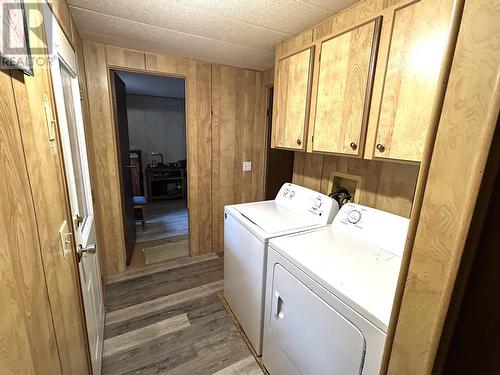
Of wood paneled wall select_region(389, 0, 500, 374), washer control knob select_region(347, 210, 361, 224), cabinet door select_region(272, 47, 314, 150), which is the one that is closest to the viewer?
wood paneled wall select_region(389, 0, 500, 374)

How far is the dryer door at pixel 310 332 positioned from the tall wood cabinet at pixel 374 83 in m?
0.81

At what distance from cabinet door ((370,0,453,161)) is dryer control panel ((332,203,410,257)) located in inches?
15.8

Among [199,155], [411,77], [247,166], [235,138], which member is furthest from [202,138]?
[411,77]

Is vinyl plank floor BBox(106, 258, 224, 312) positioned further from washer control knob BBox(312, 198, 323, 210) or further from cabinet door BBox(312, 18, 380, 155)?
cabinet door BBox(312, 18, 380, 155)

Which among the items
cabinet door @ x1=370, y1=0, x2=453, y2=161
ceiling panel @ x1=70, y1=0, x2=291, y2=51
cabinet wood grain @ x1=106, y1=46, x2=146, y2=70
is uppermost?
ceiling panel @ x1=70, y1=0, x2=291, y2=51

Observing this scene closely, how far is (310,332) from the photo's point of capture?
112 centimetres

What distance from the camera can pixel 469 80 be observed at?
0.43m

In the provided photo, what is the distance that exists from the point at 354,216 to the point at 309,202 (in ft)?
1.31

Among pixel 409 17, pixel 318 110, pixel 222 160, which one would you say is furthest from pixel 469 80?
pixel 222 160

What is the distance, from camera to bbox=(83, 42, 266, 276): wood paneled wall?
2.12 metres

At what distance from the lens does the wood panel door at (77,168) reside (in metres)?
1.17

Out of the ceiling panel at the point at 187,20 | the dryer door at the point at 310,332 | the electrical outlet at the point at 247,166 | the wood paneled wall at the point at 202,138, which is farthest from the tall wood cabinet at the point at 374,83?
the electrical outlet at the point at 247,166

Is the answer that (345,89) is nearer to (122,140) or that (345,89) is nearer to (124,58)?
(124,58)


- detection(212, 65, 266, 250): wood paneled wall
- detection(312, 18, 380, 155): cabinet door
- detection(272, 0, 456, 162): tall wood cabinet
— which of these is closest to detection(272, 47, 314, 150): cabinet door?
detection(272, 0, 456, 162): tall wood cabinet
